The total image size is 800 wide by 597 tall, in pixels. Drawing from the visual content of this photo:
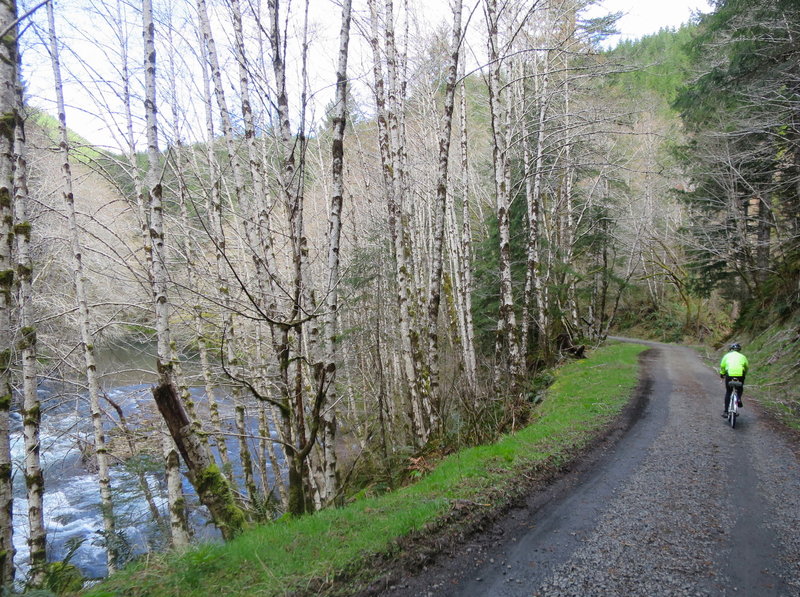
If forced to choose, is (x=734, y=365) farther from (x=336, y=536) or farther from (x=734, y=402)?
(x=336, y=536)

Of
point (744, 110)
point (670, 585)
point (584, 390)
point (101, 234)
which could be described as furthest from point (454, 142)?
point (670, 585)

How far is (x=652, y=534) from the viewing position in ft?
14.3

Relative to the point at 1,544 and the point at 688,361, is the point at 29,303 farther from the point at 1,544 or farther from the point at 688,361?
the point at 688,361

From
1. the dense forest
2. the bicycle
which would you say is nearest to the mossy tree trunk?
the dense forest

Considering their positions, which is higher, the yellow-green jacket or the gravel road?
the yellow-green jacket

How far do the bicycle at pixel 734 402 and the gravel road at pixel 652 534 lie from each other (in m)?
1.11

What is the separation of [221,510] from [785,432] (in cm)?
951

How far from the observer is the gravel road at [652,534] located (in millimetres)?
3592

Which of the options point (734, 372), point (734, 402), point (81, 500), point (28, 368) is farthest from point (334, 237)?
Result: point (81, 500)

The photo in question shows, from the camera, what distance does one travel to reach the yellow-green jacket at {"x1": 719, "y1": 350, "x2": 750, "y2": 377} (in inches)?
340

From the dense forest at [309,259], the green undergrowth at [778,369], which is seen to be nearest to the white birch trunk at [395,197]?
the dense forest at [309,259]

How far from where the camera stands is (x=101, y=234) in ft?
45.5

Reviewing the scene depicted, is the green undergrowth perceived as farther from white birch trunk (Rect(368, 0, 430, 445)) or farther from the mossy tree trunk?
the mossy tree trunk

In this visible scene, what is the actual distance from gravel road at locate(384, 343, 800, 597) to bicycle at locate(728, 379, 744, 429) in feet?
3.65
